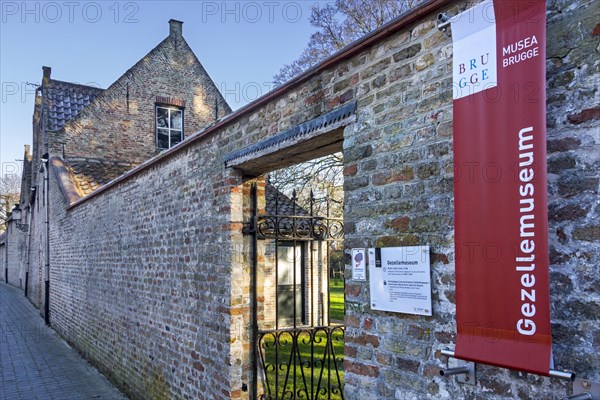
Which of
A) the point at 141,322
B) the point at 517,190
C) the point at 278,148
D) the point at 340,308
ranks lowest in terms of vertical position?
the point at 340,308

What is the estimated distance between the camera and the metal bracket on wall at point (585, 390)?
Answer: 200cm

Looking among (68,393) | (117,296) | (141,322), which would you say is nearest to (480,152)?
(141,322)

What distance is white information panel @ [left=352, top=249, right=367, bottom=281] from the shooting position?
127 inches

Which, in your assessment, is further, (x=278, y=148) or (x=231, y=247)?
(x=231, y=247)

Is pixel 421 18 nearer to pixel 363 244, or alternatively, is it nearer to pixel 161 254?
pixel 363 244

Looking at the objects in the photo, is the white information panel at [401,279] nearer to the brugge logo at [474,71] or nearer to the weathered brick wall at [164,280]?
the brugge logo at [474,71]

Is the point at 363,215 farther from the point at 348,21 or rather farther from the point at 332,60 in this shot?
the point at 348,21

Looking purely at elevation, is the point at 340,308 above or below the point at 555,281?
below

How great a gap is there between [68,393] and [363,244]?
706 cm

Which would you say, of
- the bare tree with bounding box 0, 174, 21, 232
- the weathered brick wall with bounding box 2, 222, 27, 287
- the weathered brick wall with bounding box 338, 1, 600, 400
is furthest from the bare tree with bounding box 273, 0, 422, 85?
the bare tree with bounding box 0, 174, 21, 232

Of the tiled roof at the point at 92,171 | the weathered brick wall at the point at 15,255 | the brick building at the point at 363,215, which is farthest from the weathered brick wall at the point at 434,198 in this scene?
the weathered brick wall at the point at 15,255

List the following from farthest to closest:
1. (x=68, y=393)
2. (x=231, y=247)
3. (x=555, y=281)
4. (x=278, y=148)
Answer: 1. (x=68, y=393)
2. (x=231, y=247)
3. (x=278, y=148)
4. (x=555, y=281)

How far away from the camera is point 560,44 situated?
2230 millimetres

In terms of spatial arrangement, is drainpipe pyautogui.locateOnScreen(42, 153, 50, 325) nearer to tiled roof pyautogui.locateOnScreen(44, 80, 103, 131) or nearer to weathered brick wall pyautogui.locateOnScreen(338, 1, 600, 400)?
tiled roof pyautogui.locateOnScreen(44, 80, 103, 131)
